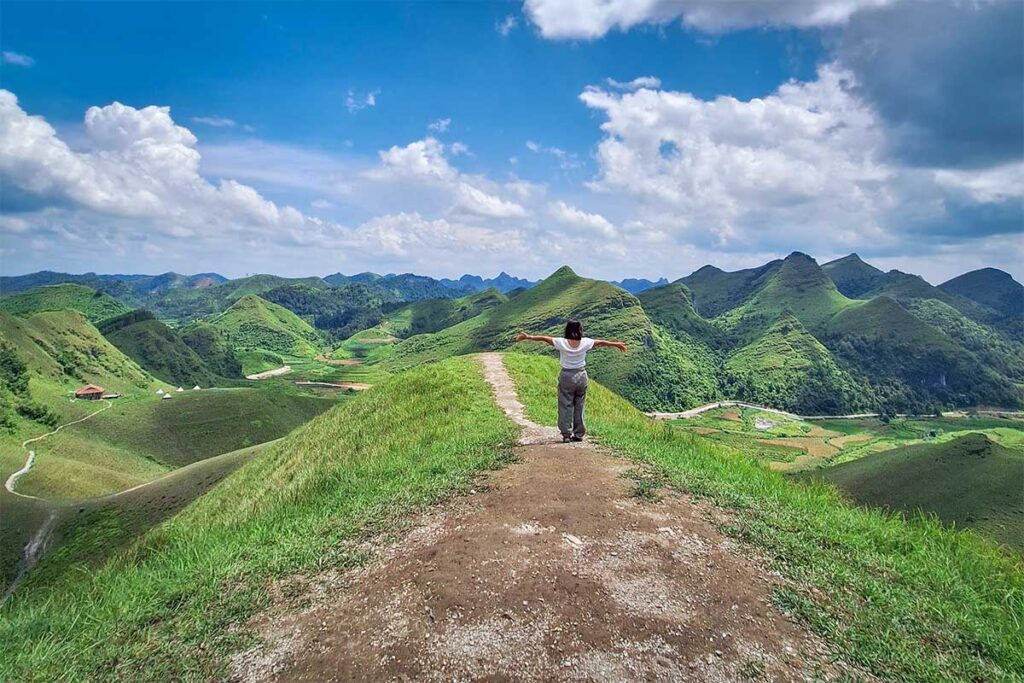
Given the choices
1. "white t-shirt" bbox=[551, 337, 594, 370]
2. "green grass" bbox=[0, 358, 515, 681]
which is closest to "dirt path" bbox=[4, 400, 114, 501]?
"green grass" bbox=[0, 358, 515, 681]

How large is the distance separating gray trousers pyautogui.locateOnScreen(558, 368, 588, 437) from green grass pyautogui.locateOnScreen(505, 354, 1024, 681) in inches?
46.1

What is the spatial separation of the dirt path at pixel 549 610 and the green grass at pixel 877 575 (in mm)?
641

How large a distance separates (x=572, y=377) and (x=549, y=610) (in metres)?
7.42

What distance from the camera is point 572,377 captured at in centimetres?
1351

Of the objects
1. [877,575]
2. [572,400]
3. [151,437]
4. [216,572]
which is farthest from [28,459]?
[877,575]

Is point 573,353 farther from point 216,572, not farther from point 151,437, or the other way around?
point 151,437

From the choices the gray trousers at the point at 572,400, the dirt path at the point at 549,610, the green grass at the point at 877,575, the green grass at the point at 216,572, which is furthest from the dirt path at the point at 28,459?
the green grass at the point at 877,575

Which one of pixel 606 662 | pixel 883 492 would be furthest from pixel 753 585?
pixel 883 492

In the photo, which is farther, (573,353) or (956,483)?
(956,483)

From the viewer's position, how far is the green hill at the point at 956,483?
233 ft

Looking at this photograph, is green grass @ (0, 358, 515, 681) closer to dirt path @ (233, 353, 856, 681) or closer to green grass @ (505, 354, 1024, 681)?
dirt path @ (233, 353, 856, 681)

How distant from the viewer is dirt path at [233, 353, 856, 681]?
5770mm

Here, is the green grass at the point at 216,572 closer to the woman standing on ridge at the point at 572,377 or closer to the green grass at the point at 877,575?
the woman standing on ridge at the point at 572,377

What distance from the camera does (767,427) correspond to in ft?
625
